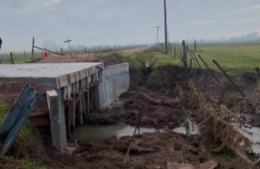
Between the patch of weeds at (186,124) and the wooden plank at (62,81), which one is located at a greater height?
the wooden plank at (62,81)

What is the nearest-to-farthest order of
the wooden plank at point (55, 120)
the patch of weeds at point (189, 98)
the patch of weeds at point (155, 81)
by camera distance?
the wooden plank at point (55, 120), the patch of weeds at point (189, 98), the patch of weeds at point (155, 81)

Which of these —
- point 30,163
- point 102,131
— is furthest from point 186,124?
point 30,163

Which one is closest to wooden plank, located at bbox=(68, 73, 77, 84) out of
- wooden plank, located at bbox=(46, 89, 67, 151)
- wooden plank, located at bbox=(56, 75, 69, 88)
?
wooden plank, located at bbox=(56, 75, 69, 88)

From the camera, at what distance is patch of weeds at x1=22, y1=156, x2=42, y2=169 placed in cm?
615

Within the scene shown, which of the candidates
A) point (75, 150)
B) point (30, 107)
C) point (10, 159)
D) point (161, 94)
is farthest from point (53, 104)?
point (161, 94)

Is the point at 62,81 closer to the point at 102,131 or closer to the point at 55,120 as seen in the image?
the point at 55,120

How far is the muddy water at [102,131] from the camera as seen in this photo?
12.7 m

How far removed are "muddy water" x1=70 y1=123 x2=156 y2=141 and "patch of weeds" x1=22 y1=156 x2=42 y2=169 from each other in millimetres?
5315

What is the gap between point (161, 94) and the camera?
1970cm

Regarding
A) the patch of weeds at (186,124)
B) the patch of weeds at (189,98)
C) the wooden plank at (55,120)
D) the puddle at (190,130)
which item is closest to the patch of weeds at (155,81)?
the patch of weeds at (189,98)

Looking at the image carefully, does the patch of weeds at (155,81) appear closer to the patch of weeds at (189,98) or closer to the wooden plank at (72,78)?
the patch of weeds at (189,98)

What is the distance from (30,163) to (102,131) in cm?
730

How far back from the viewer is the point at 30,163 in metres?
6.38

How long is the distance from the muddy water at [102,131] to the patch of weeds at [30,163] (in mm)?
5315
